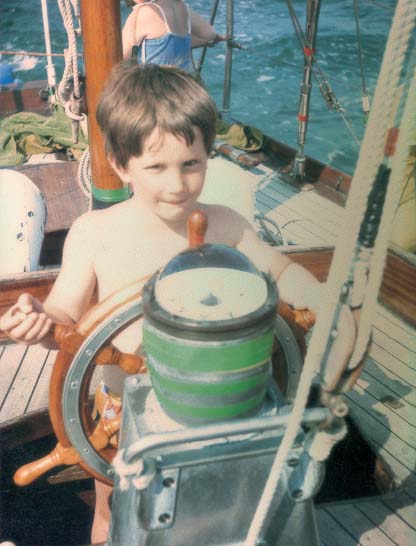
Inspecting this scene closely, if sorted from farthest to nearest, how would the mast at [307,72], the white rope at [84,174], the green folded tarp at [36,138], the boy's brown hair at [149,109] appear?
the green folded tarp at [36,138], the mast at [307,72], the white rope at [84,174], the boy's brown hair at [149,109]

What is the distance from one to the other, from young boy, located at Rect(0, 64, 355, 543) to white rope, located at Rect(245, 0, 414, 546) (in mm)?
447

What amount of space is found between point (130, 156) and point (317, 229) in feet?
7.89

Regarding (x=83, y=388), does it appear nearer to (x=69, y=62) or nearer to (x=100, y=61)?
(x=100, y=61)

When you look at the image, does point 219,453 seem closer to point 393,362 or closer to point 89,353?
point 89,353

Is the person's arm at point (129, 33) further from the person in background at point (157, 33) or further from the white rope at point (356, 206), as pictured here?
the white rope at point (356, 206)

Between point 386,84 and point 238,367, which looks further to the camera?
point 238,367

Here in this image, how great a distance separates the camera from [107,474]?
48.8 inches

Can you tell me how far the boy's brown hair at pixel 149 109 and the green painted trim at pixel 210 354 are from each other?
0.51 metres

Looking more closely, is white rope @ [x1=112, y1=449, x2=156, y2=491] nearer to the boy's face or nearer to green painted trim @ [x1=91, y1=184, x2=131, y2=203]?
the boy's face

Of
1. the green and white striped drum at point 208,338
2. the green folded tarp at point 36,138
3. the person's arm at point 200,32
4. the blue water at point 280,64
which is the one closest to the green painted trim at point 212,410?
the green and white striped drum at point 208,338

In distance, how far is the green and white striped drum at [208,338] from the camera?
85 cm

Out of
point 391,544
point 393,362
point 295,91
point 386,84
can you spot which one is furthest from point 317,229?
point 295,91

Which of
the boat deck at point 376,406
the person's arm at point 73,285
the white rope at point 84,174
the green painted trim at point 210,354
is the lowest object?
the boat deck at point 376,406

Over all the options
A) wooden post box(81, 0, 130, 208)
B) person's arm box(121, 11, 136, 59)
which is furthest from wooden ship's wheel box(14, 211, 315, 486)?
person's arm box(121, 11, 136, 59)
